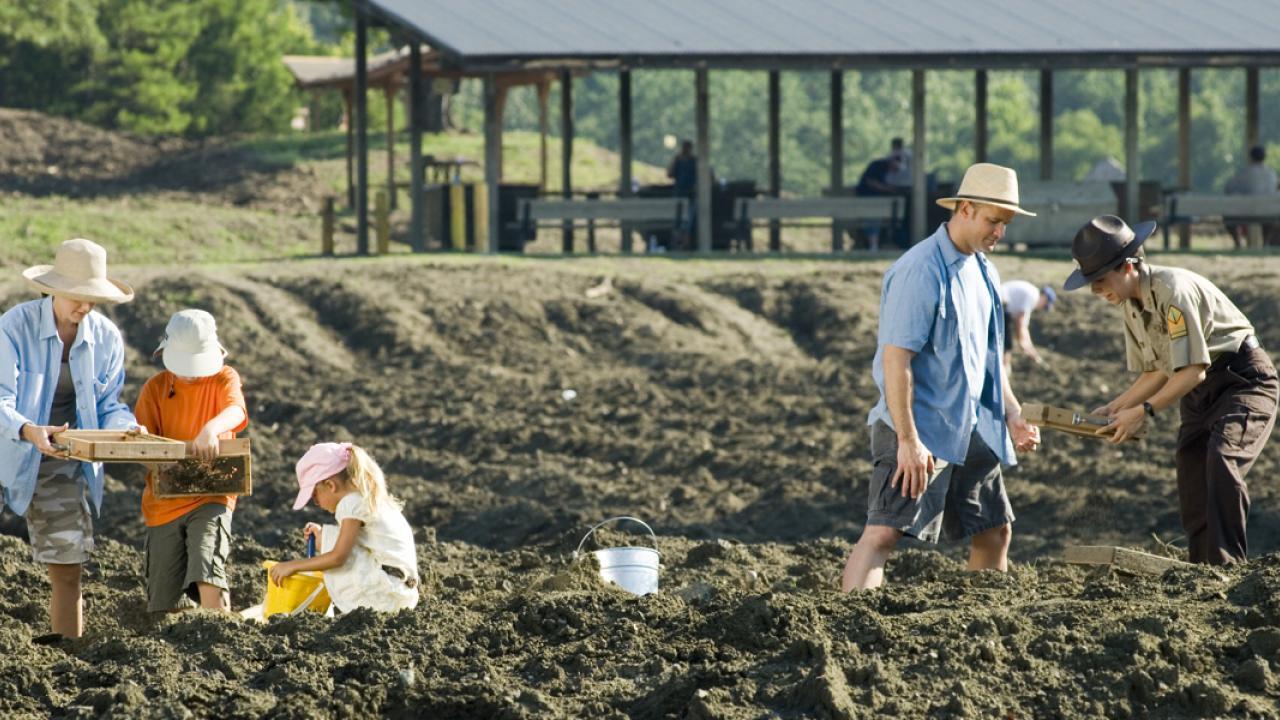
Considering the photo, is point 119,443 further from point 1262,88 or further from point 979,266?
point 1262,88

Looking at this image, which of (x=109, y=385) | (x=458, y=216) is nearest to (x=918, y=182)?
(x=458, y=216)

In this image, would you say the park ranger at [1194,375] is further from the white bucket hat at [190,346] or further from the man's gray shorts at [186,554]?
the man's gray shorts at [186,554]

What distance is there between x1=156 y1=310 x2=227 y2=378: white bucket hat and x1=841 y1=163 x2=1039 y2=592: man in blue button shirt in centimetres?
251

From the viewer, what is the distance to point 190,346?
7184mm

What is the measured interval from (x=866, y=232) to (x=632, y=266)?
13.9ft

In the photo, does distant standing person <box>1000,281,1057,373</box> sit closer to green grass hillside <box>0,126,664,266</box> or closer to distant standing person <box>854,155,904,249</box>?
→ distant standing person <box>854,155,904,249</box>

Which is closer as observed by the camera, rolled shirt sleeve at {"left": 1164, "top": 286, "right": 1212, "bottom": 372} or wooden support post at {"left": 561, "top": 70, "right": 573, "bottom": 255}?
rolled shirt sleeve at {"left": 1164, "top": 286, "right": 1212, "bottom": 372}

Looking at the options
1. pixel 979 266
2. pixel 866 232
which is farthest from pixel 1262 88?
pixel 979 266

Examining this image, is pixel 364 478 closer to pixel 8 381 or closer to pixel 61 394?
pixel 61 394

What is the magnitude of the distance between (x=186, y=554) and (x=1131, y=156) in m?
17.6

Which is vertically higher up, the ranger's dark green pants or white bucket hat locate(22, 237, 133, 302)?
white bucket hat locate(22, 237, 133, 302)

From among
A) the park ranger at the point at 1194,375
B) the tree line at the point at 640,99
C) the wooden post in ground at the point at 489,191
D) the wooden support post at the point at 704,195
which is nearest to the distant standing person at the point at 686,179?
the wooden support post at the point at 704,195

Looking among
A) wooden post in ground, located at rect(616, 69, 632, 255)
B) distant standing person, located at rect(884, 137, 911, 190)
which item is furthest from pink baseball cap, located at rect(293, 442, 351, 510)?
distant standing person, located at rect(884, 137, 911, 190)

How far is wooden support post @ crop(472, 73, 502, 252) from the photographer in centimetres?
2158
